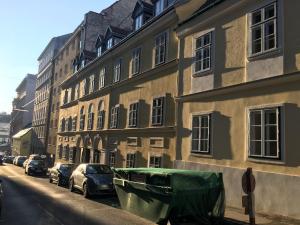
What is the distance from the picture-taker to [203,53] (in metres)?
17.1

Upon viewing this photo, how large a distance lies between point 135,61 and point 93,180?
33.6 ft

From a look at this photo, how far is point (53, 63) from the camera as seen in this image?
200 ft

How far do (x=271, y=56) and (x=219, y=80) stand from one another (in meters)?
3.09

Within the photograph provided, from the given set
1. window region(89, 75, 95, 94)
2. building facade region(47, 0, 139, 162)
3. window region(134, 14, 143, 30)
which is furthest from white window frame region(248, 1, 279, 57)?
building facade region(47, 0, 139, 162)

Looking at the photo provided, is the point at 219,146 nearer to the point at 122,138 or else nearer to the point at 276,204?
the point at 276,204

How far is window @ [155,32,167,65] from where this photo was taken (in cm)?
→ 2103

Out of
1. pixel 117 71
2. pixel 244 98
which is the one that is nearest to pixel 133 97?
pixel 117 71

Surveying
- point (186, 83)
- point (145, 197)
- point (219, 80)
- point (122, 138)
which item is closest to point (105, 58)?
point (122, 138)

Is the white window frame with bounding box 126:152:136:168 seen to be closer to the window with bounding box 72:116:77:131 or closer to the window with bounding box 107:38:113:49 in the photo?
the window with bounding box 107:38:113:49

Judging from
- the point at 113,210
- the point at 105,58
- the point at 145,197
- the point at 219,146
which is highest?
the point at 105,58

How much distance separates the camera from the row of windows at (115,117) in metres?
20.8

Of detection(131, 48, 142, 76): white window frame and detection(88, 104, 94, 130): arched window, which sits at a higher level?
detection(131, 48, 142, 76): white window frame

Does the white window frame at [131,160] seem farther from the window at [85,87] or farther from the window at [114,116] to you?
the window at [85,87]

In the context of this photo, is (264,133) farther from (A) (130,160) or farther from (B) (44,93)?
(B) (44,93)
